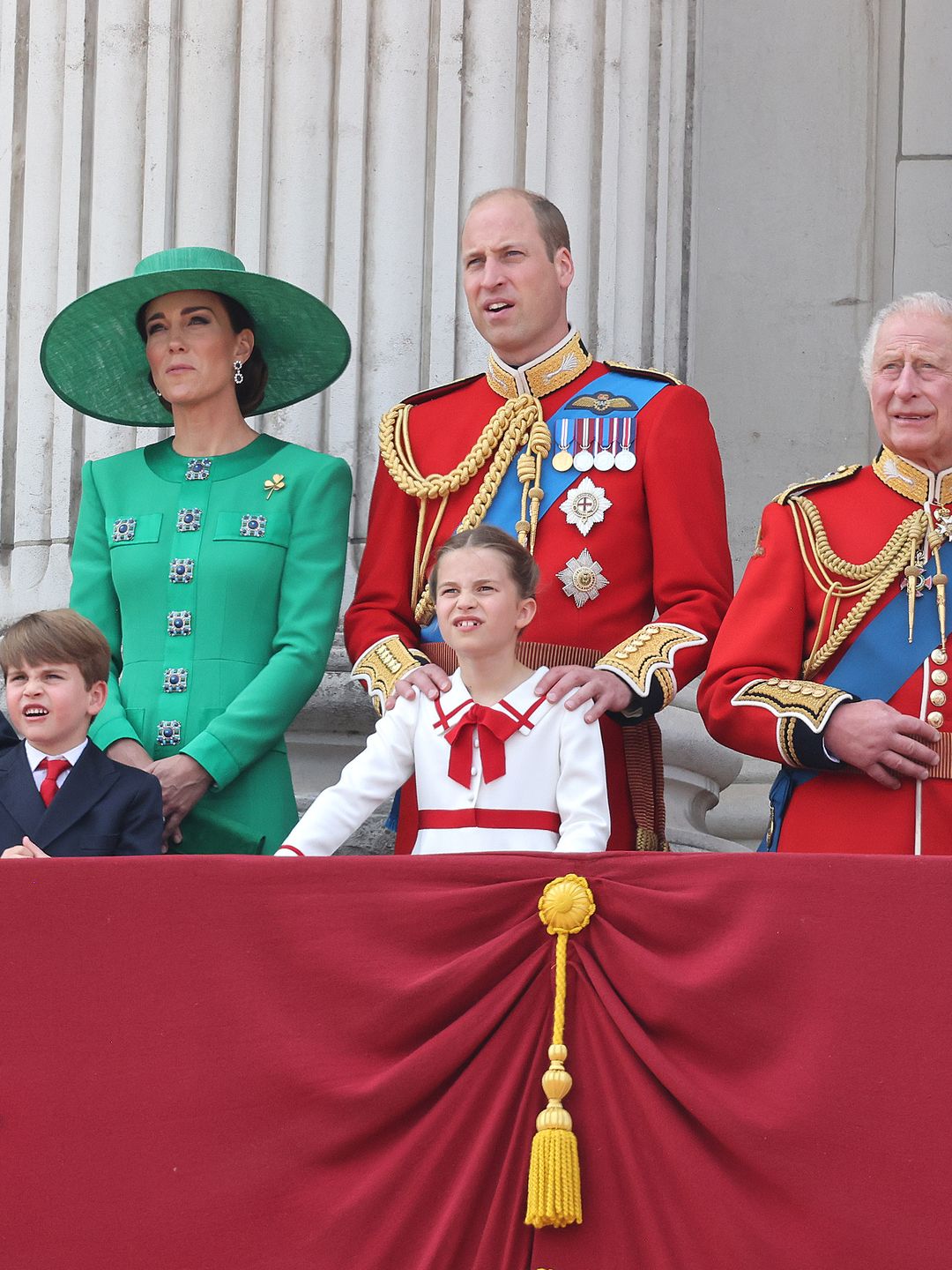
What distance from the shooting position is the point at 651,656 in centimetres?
387

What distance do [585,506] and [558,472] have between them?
96 mm

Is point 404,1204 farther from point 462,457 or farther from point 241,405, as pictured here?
point 241,405

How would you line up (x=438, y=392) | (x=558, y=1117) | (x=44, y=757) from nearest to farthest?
1. (x=558, y=1117)
2. (x=44, y=757)
3. (x=438, y=392)

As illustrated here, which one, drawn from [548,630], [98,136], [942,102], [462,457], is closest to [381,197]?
A: [98,136]

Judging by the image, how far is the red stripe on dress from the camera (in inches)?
142

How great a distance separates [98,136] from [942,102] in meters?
2.37

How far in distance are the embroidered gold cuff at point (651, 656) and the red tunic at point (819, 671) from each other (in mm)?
61

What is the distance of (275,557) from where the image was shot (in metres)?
4.24

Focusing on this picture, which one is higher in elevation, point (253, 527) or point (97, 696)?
point (253, 527)

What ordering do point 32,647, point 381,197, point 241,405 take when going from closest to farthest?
point 32,647 → point 241,405 → point 381,197

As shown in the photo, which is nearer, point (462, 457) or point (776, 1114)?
point (776, 1114)

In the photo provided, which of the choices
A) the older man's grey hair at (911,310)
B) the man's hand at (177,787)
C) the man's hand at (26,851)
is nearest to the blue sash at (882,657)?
the older man's grey hair at (911,310)

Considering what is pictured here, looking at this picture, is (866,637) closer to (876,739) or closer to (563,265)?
(876,739)

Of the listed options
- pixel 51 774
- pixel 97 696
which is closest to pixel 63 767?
pixel 51 774
